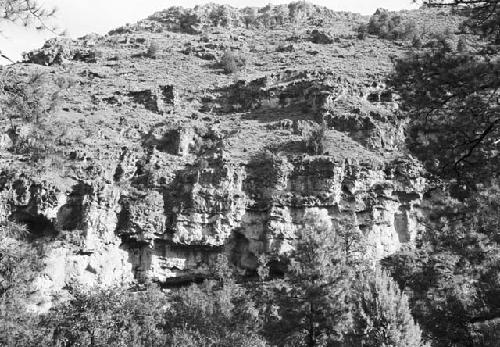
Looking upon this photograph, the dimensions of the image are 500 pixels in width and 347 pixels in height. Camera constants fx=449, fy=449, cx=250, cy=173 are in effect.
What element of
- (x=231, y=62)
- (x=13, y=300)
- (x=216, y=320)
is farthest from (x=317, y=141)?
(x=13, y=300)

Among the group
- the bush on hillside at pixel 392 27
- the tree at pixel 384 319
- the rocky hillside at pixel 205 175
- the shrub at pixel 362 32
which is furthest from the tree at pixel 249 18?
the tree at pixel 384 319

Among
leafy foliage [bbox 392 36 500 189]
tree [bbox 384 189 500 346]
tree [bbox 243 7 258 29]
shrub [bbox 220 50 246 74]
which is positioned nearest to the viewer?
leafy foliage [bbox 392 36 500 189]

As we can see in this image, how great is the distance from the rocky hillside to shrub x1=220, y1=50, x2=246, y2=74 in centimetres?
559

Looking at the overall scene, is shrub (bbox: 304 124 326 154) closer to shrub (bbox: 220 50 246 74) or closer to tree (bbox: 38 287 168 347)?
tree (bbox: 38 287 168 347)

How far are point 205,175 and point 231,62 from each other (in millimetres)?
32713

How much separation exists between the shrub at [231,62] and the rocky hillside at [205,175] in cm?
559

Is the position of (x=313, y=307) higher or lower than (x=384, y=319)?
higher

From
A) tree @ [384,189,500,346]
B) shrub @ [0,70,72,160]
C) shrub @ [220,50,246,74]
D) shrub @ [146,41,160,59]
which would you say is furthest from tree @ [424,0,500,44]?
shrub @ [146,41,160,59]

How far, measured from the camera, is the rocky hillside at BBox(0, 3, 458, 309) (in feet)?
137

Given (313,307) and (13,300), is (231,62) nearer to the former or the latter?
(13,300)

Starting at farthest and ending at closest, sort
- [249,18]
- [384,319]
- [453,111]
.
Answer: [249,18] → [384,319] → [453,111]

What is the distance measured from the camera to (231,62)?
72.8 meters

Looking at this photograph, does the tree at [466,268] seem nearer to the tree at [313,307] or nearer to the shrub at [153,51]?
the tree at [313,307]

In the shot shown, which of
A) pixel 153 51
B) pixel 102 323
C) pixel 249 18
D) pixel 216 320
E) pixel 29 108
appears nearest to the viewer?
pixel 29 108
